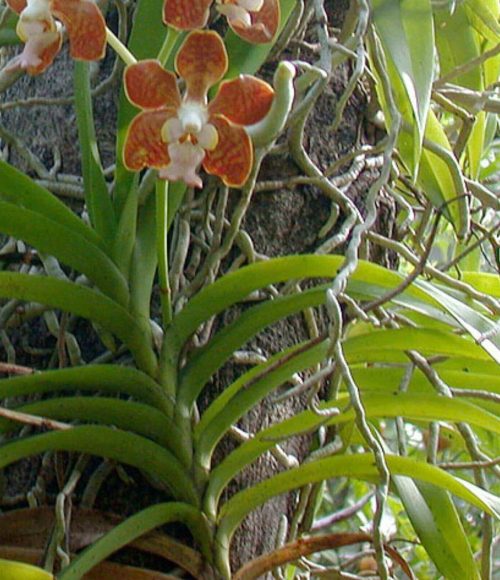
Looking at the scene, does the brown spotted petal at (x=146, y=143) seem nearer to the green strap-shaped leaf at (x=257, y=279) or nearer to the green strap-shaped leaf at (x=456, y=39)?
the green strap-shaped leaf at (x=257, y=279)

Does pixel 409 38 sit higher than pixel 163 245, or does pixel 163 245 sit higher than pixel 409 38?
pixel 409 38

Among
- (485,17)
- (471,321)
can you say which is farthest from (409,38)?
(471,321)

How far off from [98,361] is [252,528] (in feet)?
0.61

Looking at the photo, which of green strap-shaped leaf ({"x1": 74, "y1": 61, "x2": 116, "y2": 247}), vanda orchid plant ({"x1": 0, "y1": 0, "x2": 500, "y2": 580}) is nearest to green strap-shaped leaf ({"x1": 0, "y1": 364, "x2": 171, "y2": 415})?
vanda orchid plant ({"x1": 0, "y1": 0, "x2": 500, "y2": 580})

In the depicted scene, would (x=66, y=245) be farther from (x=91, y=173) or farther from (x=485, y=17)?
(x=485, y=17)

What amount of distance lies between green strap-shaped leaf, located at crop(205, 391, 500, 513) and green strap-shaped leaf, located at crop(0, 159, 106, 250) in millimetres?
195

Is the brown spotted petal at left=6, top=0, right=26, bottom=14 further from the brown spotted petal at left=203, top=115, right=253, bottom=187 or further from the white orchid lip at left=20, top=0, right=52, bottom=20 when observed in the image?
the brown spotted petal at left=203, top=115, right=253, bottom=187

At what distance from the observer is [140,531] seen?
67 centimetres

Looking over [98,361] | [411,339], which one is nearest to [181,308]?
[98,361]

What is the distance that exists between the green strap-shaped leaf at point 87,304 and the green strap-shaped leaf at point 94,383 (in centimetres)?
2

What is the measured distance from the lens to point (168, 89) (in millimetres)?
586

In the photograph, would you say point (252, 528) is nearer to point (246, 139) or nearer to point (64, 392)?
point (64, 392)

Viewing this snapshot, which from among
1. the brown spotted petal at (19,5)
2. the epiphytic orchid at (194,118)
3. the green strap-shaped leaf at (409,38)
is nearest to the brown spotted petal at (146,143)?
the epiphytic orchid at (194,118)

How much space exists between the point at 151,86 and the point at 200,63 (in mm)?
36
